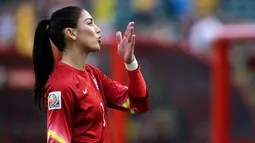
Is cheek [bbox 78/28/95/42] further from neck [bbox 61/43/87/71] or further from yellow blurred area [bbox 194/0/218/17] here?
yellow blurred area [bbox 194/0/218/17]

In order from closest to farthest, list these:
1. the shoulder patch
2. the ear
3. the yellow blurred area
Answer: the shoulder patch → the ear → the yellow blurred area

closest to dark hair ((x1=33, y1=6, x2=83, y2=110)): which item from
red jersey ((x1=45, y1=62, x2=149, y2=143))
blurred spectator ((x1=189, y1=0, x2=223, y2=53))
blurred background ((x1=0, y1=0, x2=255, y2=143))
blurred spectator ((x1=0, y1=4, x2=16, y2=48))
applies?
red jersey ((x1=45, y1=62, x2=149, y2=143))

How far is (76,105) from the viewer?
4926 mm

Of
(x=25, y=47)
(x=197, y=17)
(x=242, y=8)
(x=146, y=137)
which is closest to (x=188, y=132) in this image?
(x=146, y=137)

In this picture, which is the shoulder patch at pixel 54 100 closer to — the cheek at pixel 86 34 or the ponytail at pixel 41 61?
the ponytail at pixel 41 61

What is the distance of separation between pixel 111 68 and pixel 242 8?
5.52 m

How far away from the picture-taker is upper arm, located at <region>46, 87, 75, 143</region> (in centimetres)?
484

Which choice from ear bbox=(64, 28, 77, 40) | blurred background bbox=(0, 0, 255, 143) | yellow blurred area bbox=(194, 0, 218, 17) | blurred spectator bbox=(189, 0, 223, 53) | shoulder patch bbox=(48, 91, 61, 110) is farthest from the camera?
yellow blurred area bbox=(194, 0, 218, 17)

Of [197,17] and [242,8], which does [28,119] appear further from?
[242,8]

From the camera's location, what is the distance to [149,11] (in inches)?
568

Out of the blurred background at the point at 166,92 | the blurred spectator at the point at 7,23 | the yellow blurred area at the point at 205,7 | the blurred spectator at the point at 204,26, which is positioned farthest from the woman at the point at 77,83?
the yellow blurred area at the point at 205,7

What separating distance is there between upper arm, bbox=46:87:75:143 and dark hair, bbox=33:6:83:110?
0.28 m

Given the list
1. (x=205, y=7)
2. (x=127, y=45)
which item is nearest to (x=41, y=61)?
(x=127, y=45)

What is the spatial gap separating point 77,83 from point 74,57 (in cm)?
19
